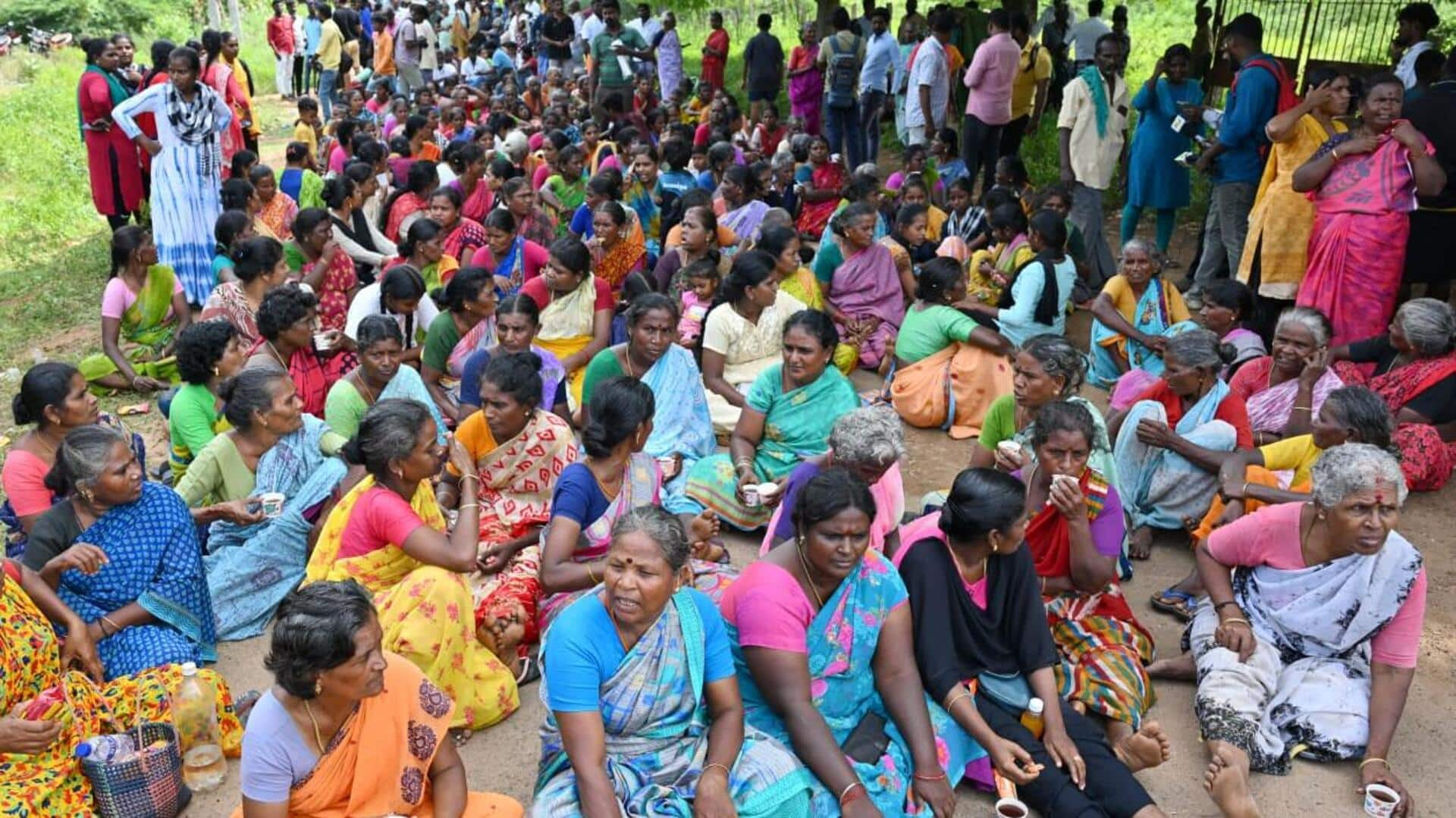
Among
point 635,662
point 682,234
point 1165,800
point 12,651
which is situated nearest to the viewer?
point 635,662

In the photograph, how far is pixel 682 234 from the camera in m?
7.02

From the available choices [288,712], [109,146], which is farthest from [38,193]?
[288,712]

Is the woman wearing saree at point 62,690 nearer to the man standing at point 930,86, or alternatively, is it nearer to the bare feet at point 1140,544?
the bare feet at point 1140,544

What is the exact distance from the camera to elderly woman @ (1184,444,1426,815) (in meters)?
3.41

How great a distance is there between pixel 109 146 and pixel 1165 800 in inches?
341

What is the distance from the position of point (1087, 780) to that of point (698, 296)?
382 cm

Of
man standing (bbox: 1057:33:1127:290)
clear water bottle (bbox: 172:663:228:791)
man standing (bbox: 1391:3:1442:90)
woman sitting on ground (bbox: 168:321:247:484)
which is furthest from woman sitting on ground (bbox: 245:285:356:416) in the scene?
man standing (bbox: 1391:3:1442:90)

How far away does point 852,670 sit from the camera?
3.22 m

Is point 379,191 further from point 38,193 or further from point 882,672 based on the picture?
point 882,672

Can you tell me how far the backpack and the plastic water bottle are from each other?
9584 millimetres

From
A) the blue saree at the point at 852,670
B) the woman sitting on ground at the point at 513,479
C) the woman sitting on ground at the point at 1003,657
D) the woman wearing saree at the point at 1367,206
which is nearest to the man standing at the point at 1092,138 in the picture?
the woman wearing saree at the point at 1367,206

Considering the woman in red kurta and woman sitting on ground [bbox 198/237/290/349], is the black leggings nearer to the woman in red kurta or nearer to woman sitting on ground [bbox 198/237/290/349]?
woman sitting on ground [bbox 198/237/290/349]

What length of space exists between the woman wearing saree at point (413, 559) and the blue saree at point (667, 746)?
0.73m

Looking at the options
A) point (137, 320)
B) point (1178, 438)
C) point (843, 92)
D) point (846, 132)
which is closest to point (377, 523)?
point (1178, 438)
